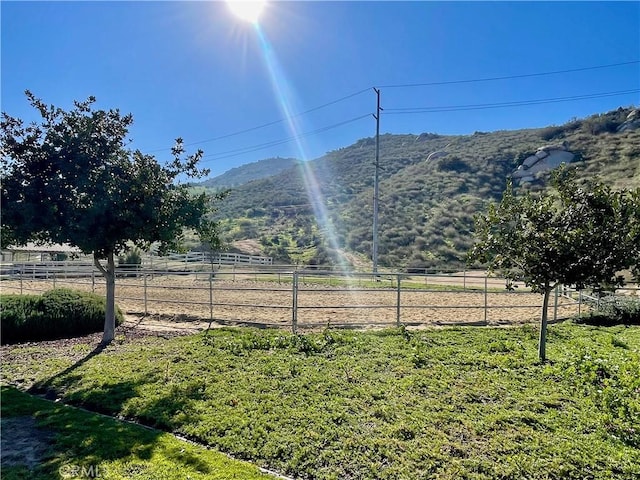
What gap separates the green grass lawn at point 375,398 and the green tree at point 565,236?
4.22 ft

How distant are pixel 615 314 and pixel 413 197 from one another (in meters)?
42.0

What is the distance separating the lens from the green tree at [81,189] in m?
6.67

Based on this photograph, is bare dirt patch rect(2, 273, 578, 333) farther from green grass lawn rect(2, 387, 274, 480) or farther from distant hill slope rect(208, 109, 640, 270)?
distant hill slope rect(208, 109, 640, 270)

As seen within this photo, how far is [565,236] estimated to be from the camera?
231 inches

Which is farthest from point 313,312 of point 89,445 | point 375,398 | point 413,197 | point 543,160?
point 543,160

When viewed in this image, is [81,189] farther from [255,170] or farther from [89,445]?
[255,170]

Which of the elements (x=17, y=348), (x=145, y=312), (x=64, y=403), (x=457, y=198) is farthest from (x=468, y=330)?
(x=457, y=198)

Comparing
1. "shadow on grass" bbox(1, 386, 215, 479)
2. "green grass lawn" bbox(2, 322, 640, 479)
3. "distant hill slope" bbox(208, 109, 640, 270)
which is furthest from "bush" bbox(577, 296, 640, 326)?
"distant hill slope" bbox(208, 109, 640, 270)

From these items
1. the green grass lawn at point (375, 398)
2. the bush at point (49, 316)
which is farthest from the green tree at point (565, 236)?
the bush at point (49, 316)

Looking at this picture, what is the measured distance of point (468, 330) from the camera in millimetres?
8719

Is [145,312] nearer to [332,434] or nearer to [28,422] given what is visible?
[28,422]

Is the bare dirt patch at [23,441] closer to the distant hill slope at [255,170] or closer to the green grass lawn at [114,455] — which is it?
the green grass lawn at [114,455]

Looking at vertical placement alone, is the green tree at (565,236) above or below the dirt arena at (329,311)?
above

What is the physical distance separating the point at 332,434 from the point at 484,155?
2597 inches
